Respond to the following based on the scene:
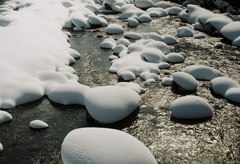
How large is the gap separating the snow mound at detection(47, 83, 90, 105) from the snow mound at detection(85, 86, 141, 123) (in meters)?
0.11

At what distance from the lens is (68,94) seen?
4078mm

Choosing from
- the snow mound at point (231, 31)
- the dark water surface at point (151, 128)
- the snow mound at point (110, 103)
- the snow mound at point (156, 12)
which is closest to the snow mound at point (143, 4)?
the snow mound at point (156, 12)

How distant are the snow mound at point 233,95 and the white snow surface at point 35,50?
1.80 m

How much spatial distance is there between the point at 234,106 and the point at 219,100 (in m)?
0.19

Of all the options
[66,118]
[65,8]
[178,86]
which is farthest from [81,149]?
[65,8]

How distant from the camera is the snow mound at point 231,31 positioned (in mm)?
5988

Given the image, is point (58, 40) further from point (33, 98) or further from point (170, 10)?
point (170, 10)

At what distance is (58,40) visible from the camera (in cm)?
570

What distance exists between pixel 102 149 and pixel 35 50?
101 inches

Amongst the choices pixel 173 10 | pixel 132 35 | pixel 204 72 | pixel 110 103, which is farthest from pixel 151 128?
pixel 173 10

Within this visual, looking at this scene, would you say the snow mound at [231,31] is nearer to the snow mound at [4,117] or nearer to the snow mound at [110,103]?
the snow mound at [110,103]

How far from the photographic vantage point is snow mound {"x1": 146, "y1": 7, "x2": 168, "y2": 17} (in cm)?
732

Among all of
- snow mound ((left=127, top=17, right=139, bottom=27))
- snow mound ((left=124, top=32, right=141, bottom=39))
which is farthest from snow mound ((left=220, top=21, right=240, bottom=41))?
snow mound ((left=127, top=17, right=139, bottom=27))

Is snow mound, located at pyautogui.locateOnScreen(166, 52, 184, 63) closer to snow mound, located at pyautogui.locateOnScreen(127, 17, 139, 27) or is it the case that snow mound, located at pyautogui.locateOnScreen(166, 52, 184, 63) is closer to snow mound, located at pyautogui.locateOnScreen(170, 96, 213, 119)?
snow mound, located at pyautogui.locateOnScreen(170, 96, 213, 119)
